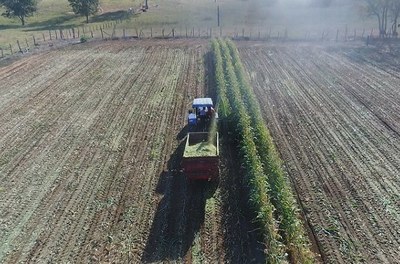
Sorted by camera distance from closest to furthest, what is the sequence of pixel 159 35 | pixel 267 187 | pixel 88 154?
pixel 267 187 < pixel 88 154 < pixel 159 35

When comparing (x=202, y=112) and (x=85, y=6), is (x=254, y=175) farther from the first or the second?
(x=85, y=6)

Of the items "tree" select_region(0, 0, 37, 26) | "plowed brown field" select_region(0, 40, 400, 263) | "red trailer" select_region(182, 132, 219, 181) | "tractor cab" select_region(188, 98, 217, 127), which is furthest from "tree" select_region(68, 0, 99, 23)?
"red trailer" select_region(182, 132, 219, 181)

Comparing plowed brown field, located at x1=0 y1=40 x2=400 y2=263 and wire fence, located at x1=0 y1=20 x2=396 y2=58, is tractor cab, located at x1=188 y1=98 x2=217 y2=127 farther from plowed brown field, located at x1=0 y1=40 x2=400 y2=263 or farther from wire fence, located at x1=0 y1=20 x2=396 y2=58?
wire fence, located at x1=0 y1=20 x2=396 y2=58

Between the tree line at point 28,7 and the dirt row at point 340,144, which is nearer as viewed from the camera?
the dirt row at point 340,144

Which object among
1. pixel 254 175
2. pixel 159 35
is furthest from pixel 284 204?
pixel 159 35

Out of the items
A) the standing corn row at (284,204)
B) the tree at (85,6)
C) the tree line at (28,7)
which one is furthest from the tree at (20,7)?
the standing corn row at (284,204)

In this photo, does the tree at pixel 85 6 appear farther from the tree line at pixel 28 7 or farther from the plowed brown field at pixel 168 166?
the plowed brown field at pixel 168 166
